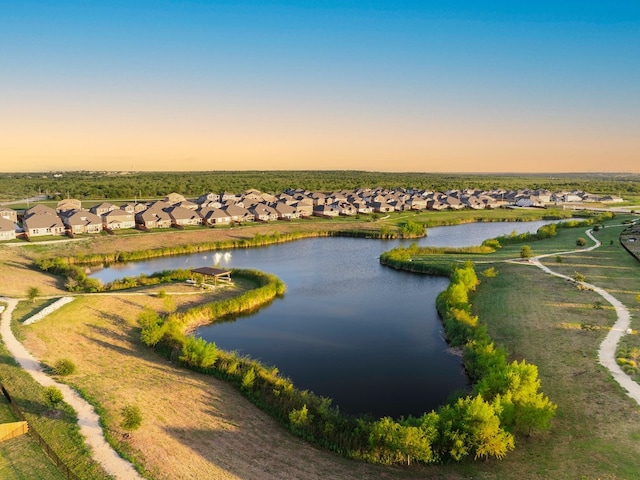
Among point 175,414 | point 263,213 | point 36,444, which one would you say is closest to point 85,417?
point 36,444

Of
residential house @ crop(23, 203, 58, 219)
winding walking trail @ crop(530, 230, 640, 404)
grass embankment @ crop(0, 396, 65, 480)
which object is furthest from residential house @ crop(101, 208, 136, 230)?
winding walking trail @ crop(530, 230, 640, 404)

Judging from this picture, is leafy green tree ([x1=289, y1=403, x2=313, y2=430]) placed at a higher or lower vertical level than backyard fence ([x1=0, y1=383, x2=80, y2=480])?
lower

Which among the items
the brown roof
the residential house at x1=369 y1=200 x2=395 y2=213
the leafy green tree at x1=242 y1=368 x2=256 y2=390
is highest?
the residential house at x1=369 y1=200 x2=395 y2=213

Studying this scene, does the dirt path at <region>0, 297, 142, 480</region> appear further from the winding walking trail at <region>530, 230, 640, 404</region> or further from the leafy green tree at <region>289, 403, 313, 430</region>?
the winding walking trail at <region>530, 230, 640, 404</region>

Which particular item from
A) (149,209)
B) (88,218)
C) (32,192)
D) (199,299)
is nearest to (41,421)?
(199,299)

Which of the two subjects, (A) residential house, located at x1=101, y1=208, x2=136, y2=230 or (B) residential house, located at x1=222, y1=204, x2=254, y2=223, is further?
(B) residential house, located at x1=222, y1=204, x2=254, y2=223

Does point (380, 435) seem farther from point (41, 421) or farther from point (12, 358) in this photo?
point (12, 358)

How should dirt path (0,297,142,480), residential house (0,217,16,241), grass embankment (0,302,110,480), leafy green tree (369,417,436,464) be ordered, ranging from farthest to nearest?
residential house (0,217,16,241) → leafy green tree (369,417,436,464) → dirt path (0,297,142,480) → grass embankment (0,302,110,480)
